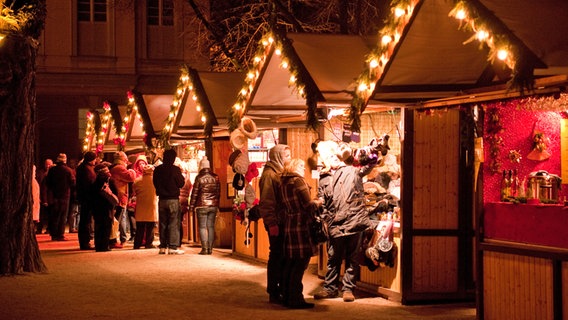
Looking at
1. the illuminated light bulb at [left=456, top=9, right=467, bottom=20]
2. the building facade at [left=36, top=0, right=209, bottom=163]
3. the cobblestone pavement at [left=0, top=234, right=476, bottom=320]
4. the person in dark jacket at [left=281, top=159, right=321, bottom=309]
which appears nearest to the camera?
the illuminated light bulb at [left=456, top=9, right=467, bottom=20]

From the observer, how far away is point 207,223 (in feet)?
54.9

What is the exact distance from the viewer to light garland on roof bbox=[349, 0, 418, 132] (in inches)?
376

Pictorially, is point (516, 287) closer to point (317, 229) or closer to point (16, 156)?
point (317, 229)

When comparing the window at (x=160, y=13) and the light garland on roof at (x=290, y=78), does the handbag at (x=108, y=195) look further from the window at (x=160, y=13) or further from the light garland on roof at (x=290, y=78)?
the window at (x=160, y=13)

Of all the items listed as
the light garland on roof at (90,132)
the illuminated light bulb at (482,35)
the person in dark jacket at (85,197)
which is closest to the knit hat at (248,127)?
the person in dark jacket at (85,197)

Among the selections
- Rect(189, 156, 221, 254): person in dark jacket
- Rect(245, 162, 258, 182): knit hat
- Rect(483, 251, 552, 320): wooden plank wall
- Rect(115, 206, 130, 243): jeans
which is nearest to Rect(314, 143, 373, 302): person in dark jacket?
Rect(483, 251, 552, 320): wooden plank wall

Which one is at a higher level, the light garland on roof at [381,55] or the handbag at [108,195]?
the light garland on roof at [381,55]

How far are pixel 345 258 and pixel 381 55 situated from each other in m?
2.72

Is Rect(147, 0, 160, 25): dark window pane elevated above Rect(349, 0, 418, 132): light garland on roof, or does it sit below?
above

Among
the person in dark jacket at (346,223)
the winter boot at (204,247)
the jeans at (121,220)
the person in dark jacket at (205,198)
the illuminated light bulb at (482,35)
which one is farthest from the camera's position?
the jeans at (121,220)

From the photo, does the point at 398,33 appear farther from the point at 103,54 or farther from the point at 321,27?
the point at 103,54

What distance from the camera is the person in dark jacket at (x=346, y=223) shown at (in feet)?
35.9

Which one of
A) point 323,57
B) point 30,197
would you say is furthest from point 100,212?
point 323,57

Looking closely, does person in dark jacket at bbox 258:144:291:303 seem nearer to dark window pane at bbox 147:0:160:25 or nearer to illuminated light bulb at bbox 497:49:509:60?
illuminated light bulb at bbox 497:49:509:60
